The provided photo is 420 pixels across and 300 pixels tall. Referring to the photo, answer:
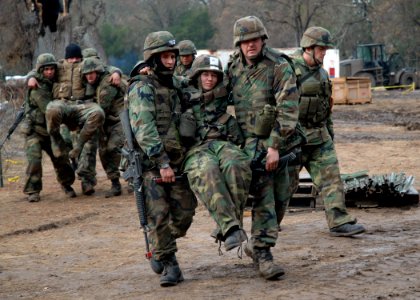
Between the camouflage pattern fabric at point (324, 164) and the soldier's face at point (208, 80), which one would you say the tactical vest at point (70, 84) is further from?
the soldier's face at point (208, 80)

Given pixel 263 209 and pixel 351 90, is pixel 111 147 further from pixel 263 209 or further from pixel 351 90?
pixel 351 90

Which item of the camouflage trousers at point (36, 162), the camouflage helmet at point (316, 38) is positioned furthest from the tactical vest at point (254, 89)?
the camouflage trousers at point (36, 162)

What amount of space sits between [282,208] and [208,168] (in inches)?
42.4

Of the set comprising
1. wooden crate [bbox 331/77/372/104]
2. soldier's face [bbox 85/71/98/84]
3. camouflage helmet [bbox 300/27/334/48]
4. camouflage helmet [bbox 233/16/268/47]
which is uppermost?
camouflage helmet [bbox 233/16/268/47]

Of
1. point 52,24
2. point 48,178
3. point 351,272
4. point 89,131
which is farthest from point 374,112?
point 351,272

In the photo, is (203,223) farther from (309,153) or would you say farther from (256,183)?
(256,183)

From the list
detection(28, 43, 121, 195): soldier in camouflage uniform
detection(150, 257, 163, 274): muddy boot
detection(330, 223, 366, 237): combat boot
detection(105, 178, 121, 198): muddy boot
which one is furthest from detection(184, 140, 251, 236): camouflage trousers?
detection(105, 178, 121, 198): muddy boot

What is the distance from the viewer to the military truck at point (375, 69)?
155ft

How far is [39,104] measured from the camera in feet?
45.4

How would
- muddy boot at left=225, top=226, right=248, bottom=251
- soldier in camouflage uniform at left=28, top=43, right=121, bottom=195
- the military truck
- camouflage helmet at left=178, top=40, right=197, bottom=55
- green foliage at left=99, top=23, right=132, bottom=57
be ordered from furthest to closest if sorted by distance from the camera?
green foliage at left=99, top=23, right=132, bottom=57
the military truck
soldier in camouflage uniform at left=28, top=43, right=121, bottom=195
camouflage helmet at left=178, top=40, right=197, bottom=55
muddy boot at left=225, top=226, right=248, bottom=251

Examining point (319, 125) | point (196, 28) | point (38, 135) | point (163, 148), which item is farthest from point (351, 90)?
point (196, 28)

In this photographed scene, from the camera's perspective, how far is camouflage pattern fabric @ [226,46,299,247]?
25.9 feet

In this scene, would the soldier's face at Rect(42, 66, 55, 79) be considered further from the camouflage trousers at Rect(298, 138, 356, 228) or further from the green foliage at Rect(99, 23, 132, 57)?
the green foliage at Rect(99, 23, 132, 57)

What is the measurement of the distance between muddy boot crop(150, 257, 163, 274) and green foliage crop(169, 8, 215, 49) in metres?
61.8
